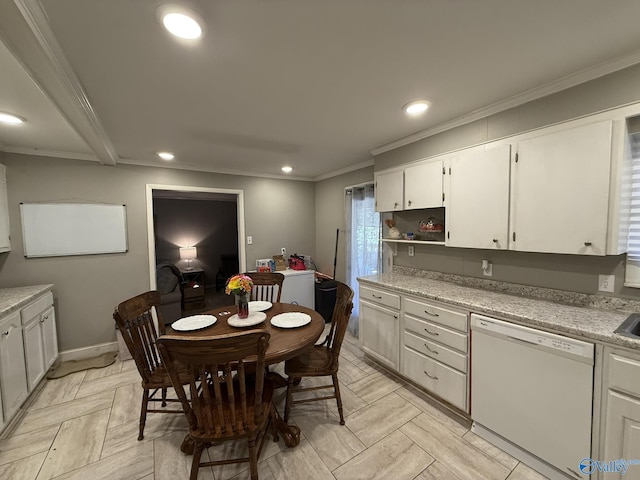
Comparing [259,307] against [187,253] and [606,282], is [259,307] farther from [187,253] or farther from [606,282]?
[187,253]

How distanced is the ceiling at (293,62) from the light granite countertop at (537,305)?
4.66 ft

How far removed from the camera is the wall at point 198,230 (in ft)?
20.2

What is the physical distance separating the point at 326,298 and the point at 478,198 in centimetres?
256

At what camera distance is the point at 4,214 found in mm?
2584

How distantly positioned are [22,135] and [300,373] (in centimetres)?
332

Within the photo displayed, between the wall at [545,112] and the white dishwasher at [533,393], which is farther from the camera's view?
the wall at [545,112]

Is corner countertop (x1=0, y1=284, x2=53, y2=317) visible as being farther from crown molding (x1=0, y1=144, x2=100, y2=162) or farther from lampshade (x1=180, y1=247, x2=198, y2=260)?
lampshade (x1=180, y1=247, x2=198, y2=260)

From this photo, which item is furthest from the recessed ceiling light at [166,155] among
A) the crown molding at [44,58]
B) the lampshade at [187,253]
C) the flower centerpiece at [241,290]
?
the lampshade at [187,253]

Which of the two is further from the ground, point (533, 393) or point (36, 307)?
point (36, 307)

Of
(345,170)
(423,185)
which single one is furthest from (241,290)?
(345,170)

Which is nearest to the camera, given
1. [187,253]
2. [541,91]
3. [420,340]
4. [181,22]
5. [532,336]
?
[181,22]

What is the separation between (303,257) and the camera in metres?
4.42

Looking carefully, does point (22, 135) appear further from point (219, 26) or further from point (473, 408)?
point (473, 408)

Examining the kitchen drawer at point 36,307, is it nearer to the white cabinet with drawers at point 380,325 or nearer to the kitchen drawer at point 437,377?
the white cabinet with drawers at point 380,325
